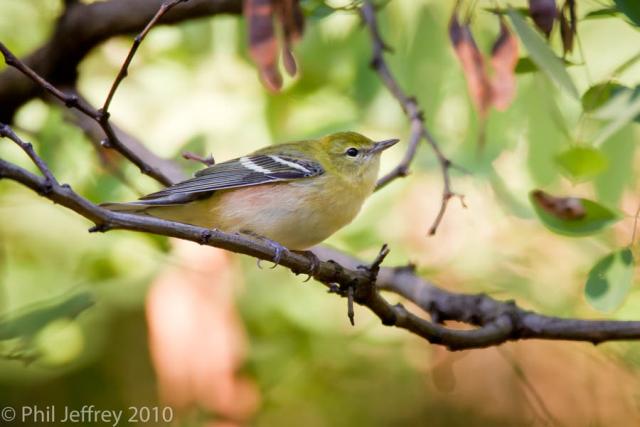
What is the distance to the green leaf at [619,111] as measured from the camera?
1.70 m

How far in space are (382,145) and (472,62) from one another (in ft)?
4.23

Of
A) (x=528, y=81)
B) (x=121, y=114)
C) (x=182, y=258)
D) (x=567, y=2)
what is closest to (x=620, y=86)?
(x=567, y=2)

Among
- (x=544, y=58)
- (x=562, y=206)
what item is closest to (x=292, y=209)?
(x=562, y=206)

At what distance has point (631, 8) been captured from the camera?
198cm

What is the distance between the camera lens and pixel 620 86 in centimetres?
217

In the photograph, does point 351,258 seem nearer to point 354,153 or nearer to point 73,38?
point 354,153

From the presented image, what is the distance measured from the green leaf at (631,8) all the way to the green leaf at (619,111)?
0.57ft

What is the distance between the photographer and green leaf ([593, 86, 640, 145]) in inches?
66.9

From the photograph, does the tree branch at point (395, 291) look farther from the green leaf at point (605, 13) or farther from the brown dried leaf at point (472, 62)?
the green leaf at point (605, 13)

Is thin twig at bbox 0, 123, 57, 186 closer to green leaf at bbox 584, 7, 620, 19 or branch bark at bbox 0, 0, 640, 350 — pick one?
branch bark at bbox 0, 0, 640, 350

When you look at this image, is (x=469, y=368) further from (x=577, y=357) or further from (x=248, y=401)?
(x=248, y=401)

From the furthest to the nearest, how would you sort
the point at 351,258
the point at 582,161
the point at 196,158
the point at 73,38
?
the point at 73,38 → the point at 351,258 → the point at 196,158 → the point at 582,161

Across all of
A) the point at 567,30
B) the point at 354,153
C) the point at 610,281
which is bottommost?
the point at 610,281

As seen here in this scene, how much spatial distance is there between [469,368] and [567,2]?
77.0 inches
